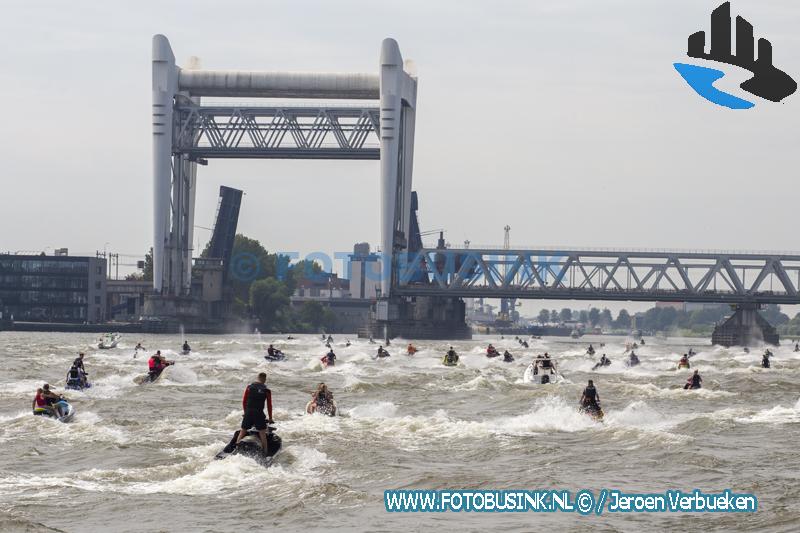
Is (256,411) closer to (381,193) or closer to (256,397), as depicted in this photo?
(256,397)

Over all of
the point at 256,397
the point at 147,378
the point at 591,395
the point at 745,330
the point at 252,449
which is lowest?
the point at 252,449

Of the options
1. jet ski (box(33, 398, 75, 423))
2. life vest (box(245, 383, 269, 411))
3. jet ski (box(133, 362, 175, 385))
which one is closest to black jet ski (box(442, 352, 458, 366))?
jet ski (box(133, 362, 175, 385))

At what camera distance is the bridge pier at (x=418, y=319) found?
147625 millimetres

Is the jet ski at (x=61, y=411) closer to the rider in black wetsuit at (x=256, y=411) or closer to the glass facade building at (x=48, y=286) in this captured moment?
the rider in black wetsuit at (x=256, y=411)

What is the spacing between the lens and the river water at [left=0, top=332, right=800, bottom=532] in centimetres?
2178

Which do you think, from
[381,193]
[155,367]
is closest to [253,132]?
[381,193]

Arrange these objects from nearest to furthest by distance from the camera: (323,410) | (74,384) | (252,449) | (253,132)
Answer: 1. (252,449)
2. (323,410)
3. (74,384)
4. (253,132)

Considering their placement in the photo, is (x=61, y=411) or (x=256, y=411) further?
(x=61, y=411)

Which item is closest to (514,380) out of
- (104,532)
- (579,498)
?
(579,498)

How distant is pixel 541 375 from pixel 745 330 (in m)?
104

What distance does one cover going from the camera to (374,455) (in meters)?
28.7

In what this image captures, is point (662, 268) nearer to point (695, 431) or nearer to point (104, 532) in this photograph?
point (695, 431)

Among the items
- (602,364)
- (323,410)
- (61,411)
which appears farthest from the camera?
(602,364)

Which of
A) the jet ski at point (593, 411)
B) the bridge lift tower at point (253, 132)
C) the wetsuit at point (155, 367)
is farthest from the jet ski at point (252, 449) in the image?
the bridge lift tower at point (253, 132)
